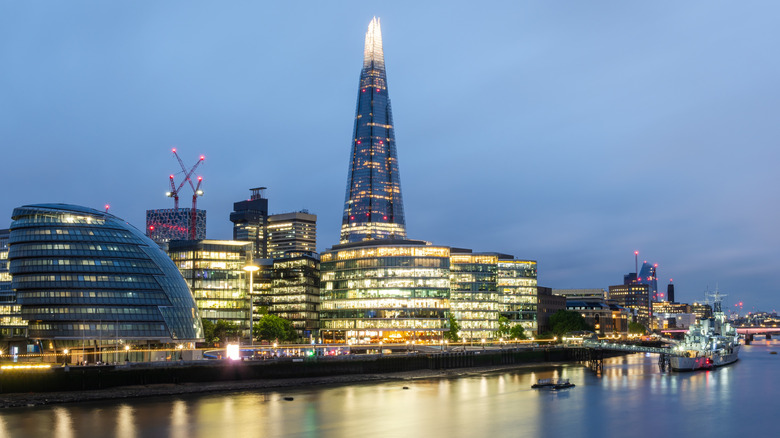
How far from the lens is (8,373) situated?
82062 mm

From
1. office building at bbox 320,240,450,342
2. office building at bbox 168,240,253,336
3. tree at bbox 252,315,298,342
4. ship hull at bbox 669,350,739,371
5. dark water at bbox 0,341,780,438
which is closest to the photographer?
dark water at bbox 0,341,780,438

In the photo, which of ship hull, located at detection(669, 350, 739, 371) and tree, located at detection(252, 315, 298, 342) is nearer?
ship hull, located at detection(669, 350, 739, 371)

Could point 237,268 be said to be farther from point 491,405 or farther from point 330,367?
point 491,405

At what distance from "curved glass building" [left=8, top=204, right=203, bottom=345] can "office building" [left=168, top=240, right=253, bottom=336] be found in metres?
55.0

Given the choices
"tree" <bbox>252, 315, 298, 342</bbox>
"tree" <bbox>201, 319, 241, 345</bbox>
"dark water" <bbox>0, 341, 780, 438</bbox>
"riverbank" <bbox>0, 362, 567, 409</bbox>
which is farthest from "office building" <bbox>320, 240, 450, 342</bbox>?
"dark water" <bbox>0, 341, 780, 438</bbox>

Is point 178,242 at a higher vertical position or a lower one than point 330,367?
higher

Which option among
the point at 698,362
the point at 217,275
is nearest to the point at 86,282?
the point at 217,275

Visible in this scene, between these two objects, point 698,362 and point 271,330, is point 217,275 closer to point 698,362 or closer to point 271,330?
point 271,330

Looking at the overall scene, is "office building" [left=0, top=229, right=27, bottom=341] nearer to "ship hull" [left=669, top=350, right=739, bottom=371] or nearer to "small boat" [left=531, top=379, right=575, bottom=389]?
"small boat" [left=531, top=379, right=575, bottom=389]

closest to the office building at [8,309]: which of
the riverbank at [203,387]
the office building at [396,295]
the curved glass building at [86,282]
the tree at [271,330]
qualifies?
the curved glass building at [86,282]

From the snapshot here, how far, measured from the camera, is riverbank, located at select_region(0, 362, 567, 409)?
8025cm

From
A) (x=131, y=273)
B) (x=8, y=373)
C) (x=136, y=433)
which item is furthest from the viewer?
(x=131, y=273)

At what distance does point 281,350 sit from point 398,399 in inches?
1838

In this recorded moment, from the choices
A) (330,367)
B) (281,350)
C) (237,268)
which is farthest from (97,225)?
(237,268)
